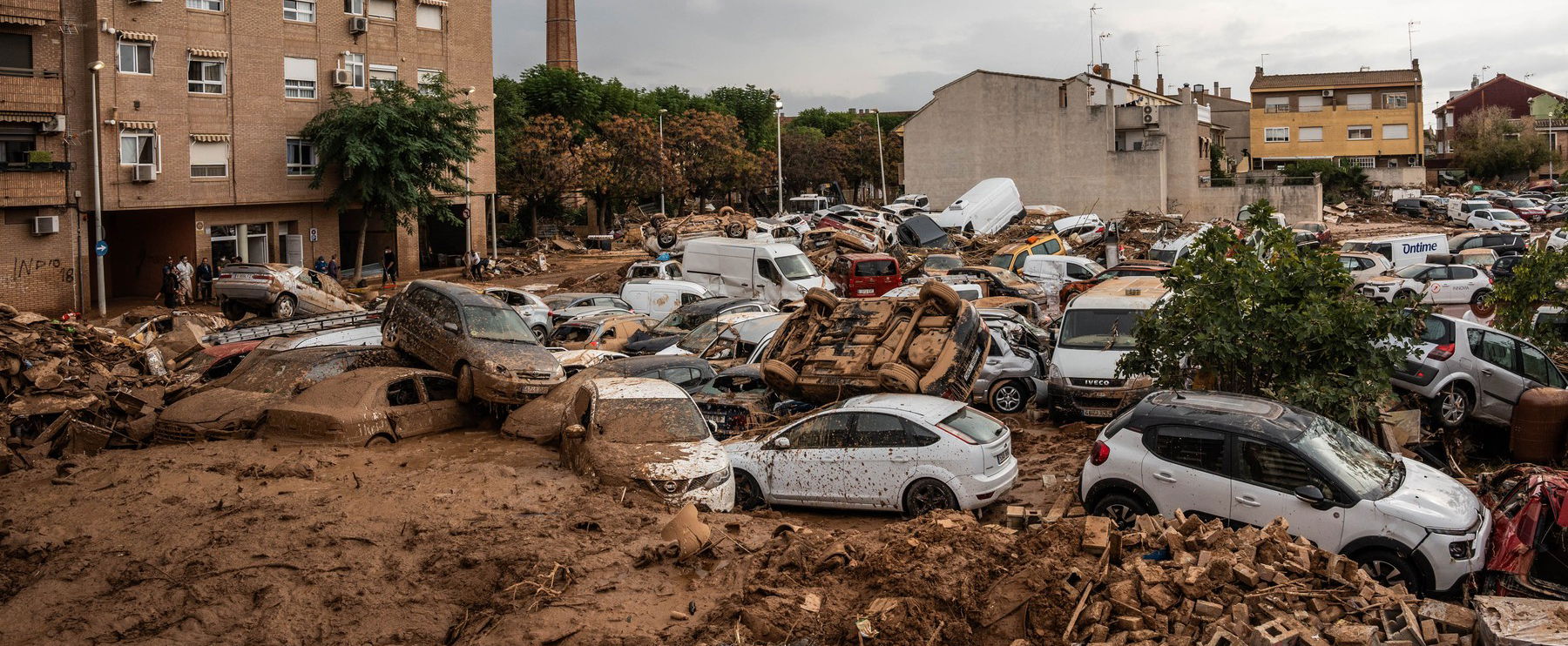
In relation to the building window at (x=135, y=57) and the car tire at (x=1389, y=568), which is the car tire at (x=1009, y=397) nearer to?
the car tire at (x=1389, y=568)

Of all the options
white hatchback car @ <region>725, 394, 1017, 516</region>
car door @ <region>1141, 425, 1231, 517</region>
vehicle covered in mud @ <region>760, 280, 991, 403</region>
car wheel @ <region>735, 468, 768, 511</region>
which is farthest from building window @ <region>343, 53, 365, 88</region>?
car door @ <region>1141, 425, 1231, 517</region>

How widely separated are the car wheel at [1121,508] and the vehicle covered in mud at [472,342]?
7.74 meters

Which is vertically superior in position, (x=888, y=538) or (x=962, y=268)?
(x=962, y=268)

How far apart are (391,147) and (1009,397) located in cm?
2554

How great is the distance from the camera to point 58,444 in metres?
13.9

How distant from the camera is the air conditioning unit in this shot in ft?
99.5

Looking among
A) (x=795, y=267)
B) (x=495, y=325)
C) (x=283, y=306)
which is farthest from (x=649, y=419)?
(x=283, y=306)

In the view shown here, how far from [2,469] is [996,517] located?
10.3m

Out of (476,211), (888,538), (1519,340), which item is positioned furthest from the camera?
(476,211)

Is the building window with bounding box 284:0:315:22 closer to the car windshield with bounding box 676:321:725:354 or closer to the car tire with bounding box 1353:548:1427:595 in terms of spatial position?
the car windshield with bounding box 676:321:725:354

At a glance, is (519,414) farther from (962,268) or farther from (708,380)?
(962,268)

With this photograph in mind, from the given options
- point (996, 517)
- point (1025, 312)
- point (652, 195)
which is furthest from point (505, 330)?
point (652, 195)

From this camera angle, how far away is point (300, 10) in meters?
35.9

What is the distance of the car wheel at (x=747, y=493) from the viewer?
462 inches
